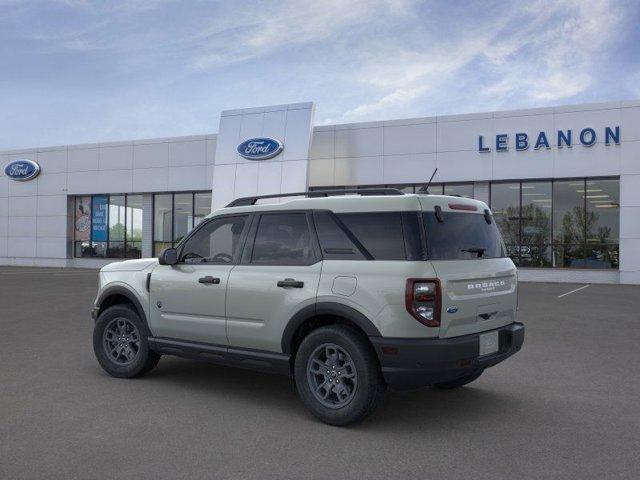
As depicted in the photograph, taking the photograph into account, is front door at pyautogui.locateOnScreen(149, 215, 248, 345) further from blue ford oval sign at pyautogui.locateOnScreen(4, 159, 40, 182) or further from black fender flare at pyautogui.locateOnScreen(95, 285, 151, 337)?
blue ford oval sign at pyautogui.locateOnScreen(4, 159, 40, 182)

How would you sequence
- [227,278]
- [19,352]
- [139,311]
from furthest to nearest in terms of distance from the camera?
[19,352]
[139,311]
[227,278]

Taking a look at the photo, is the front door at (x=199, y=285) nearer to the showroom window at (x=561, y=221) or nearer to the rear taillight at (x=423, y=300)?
the rear taillight at (x=423, y=300)

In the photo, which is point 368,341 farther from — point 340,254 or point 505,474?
point 505,474

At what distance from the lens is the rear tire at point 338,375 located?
15.5 ft

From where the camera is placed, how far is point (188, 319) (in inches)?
234

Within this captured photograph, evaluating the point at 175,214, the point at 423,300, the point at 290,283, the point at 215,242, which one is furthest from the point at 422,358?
the point at 175,214

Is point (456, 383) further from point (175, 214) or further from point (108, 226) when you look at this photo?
point (108, 226)

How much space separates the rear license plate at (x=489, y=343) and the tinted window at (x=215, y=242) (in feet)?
7.78

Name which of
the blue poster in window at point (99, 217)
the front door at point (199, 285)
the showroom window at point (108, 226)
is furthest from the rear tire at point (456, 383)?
the blue poster in window at point (99, 217)

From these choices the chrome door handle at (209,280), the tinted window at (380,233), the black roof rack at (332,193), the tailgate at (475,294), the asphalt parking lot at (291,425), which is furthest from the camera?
the chrome door handle at (209,280)

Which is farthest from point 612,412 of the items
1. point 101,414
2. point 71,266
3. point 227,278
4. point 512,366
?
point 71,266

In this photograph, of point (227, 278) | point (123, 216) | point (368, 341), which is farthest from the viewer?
point (123, 216)

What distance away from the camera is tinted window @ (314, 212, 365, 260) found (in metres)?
5.00

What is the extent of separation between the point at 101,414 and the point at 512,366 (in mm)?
4553
